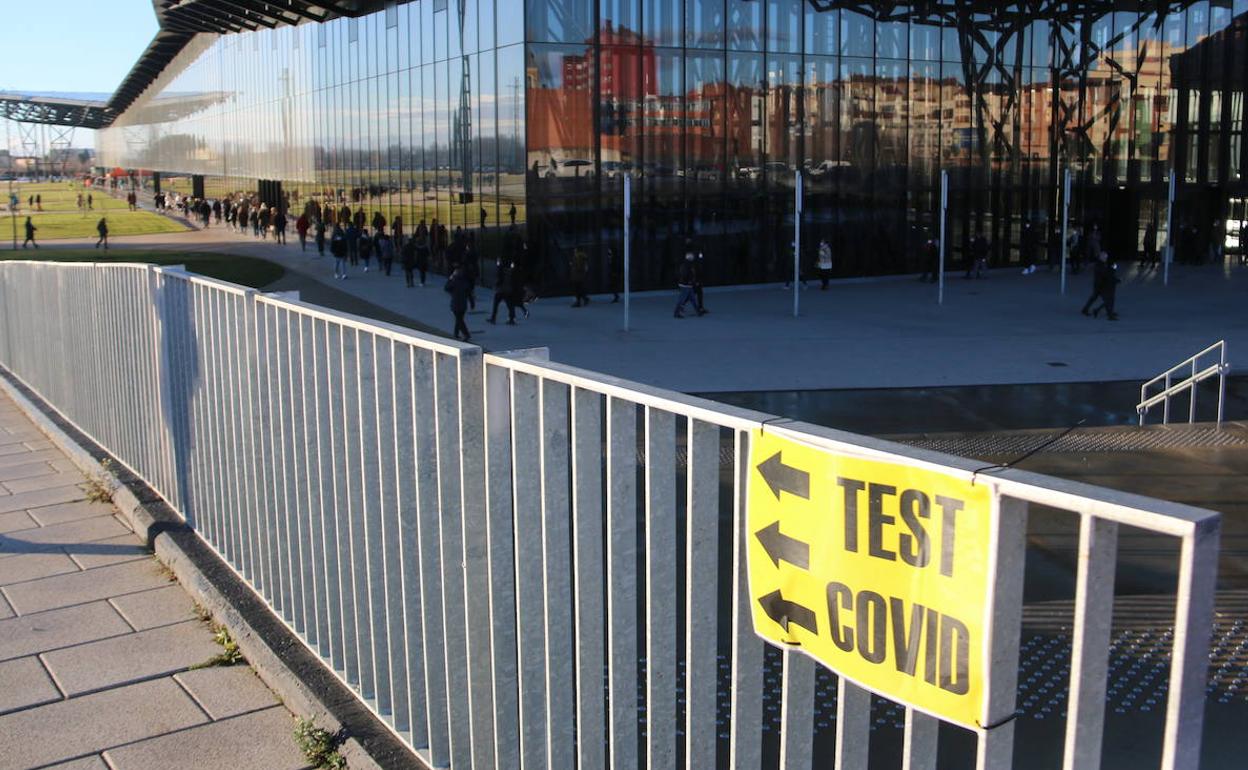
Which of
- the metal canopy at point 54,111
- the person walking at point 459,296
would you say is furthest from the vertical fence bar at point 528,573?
the metal canopy at point 54,111

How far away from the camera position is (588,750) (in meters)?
3.51

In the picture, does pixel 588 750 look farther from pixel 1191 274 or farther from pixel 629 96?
pixel 1191 274

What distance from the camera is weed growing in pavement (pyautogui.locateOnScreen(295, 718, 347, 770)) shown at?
14.4ft

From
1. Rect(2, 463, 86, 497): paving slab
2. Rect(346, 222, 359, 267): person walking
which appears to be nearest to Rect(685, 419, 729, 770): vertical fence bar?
Rect(2, 463, 86, 497): paving slab

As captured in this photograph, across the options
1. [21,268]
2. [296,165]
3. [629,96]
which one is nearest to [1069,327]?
[629,96]

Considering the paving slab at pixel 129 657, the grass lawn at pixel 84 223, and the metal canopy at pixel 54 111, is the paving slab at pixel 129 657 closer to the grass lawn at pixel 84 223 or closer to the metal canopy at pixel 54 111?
the grass lawn at pixel 84 223

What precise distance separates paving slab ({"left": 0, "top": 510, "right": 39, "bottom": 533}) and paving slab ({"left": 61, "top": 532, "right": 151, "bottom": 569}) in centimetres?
62

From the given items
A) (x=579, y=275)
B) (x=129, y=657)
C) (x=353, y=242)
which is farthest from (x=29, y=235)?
(x=129, y=657)

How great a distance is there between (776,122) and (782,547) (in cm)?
3212

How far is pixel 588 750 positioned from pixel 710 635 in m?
0.73

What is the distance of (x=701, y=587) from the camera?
9.84 feet

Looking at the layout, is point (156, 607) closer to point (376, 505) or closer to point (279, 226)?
point (376, 505)

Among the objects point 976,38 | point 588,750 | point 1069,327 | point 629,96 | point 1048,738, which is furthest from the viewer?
point 976,38

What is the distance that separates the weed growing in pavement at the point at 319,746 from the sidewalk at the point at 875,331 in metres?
13.1
